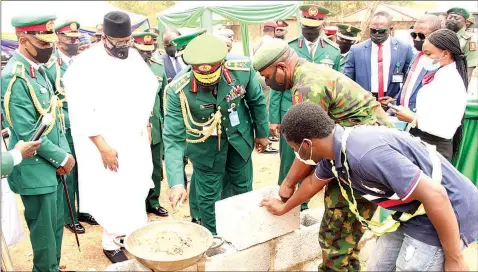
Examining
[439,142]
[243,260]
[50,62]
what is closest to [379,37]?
[439,142]

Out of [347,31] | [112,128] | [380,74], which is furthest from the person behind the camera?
[347,31]

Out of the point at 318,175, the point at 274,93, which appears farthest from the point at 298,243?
the point at 274,93

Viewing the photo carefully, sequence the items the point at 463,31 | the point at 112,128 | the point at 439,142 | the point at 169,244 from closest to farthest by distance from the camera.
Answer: the point at 169,244 < the point at 112,128 < the point at 439,142 < the point at 463,31

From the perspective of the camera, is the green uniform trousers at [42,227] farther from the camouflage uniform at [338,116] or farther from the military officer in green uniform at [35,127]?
the camouflage uniform at [338,116]

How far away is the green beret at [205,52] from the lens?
3.21 m

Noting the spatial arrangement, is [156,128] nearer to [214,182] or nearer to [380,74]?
[214,182]

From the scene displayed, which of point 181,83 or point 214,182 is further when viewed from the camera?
point 214,182

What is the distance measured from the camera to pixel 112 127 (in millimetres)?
3781

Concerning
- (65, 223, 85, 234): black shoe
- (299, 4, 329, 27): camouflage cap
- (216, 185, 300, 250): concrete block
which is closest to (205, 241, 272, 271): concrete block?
(216, 185, 300, 250): concrete block

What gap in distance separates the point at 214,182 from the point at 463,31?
372cm

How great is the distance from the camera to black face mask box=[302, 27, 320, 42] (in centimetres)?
501

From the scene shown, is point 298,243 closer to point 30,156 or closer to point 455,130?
point 455,130

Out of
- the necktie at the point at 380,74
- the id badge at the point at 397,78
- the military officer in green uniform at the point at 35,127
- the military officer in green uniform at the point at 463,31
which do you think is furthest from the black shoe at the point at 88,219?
the military officer in green uniform at the point at 463,31

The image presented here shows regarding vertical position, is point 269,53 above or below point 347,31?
above
